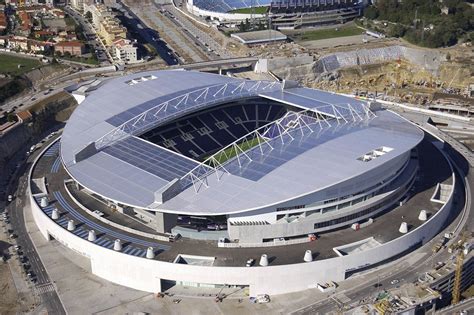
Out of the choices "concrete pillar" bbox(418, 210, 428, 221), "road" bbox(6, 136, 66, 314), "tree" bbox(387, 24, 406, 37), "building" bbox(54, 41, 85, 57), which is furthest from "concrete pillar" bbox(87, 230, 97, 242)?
"tree" bbox(387, 24, 406, 37)

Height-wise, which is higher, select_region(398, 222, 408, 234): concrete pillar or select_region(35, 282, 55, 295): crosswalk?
select_region(398, 222, 408, 234): concrete pillar

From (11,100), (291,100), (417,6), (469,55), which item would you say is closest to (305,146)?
(291,100)

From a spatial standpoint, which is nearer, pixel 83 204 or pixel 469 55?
pixel 83 204

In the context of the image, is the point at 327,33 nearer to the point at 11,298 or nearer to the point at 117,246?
the point at 117,246

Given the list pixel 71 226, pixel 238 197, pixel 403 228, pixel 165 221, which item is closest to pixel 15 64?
pixel 71 226

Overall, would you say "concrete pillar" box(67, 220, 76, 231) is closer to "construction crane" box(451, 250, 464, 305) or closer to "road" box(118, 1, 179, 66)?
"construction crane" box(451, 250, 464, 305)

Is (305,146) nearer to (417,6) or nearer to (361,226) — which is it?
(361,226)

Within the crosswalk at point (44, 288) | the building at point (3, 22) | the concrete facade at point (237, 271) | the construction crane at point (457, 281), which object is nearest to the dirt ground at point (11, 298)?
the crosswalk at point (44, 288)

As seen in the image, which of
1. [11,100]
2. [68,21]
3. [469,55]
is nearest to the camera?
[11,100]
